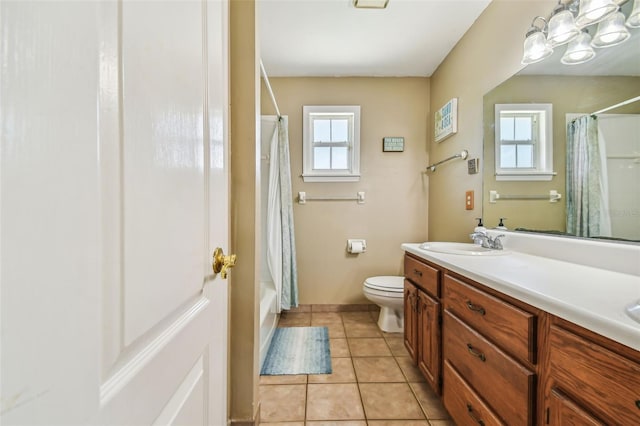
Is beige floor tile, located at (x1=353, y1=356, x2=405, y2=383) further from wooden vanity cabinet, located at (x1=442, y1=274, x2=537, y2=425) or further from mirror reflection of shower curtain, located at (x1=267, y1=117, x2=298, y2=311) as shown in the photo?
mirror reflection of shower curtain, located at (x1=267, y1=117, x2=298, y2=311)

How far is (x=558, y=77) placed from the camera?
1234 millimetres

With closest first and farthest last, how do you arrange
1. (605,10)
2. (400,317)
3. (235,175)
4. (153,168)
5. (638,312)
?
(153,168), (638,312), (605,10), (235,175), (400,317)

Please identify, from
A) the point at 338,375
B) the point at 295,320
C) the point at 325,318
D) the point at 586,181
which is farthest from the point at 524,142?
the point at 295,320

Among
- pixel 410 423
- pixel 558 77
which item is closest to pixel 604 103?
pixel 558 77

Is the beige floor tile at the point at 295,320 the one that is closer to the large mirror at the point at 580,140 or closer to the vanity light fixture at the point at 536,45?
the large mirror at the point at 580,140

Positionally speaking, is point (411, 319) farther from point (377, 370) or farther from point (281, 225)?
point (281, 225)

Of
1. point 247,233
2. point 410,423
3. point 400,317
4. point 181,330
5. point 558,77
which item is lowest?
point 410,423

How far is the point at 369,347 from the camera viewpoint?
195cm

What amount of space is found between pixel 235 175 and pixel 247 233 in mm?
251

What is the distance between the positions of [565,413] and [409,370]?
46.1 inches

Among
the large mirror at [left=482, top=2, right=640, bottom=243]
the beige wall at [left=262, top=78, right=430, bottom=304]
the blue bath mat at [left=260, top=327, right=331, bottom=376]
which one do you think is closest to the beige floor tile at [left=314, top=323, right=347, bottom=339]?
the blue bath mat at [left=260, top=327, right=331, bottom=376]

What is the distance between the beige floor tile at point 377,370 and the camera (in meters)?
1.58

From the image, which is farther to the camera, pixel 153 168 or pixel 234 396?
pixel 234 396

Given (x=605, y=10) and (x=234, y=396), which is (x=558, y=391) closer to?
(x=234, y=396)
